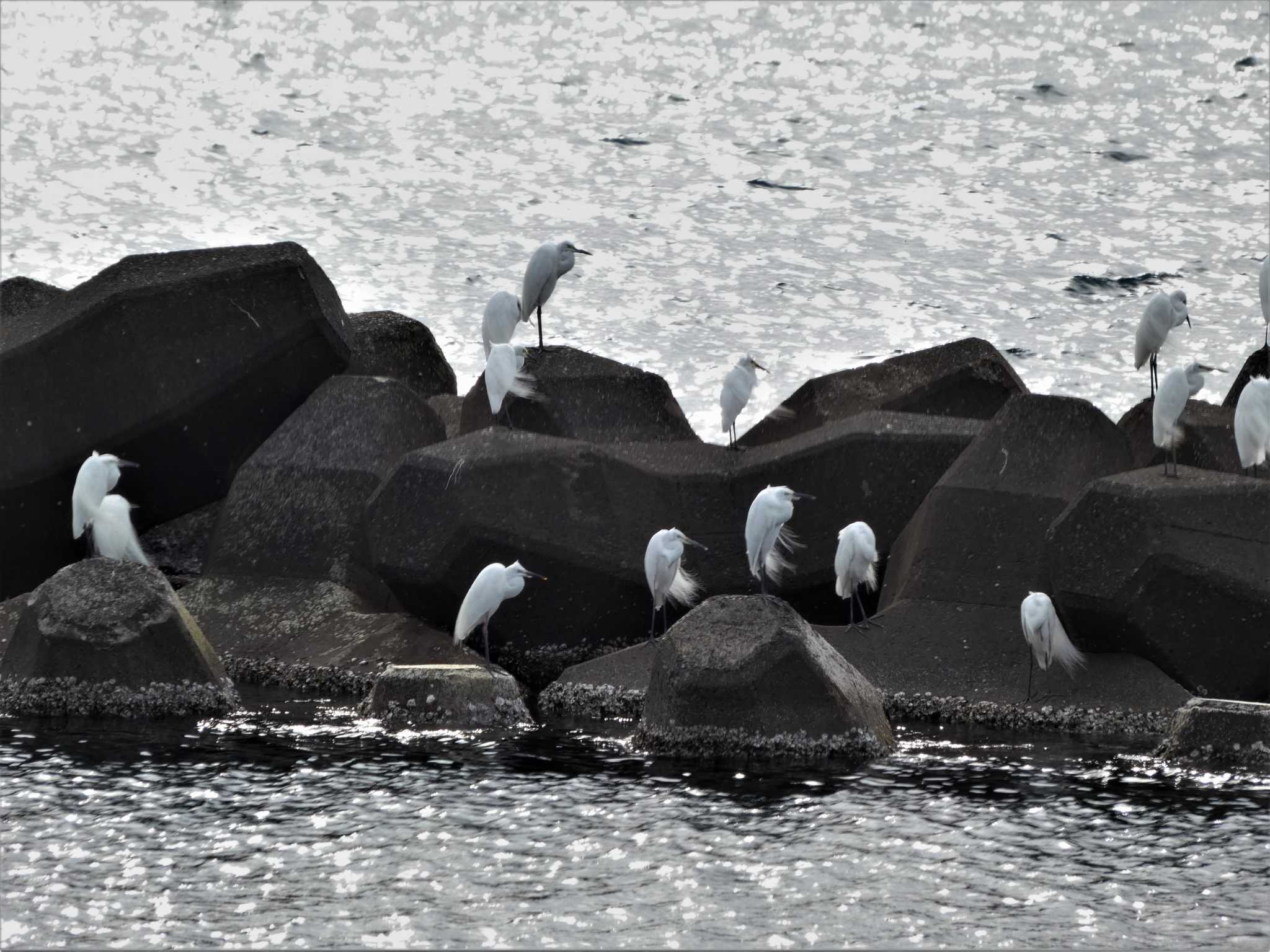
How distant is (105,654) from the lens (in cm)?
1012

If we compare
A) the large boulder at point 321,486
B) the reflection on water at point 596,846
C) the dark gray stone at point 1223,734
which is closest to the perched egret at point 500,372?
the large boulder at point 321,486

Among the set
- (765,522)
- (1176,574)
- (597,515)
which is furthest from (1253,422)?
(597,515)

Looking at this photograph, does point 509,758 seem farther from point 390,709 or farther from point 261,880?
point 261,880

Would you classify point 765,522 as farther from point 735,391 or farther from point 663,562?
point 735,391

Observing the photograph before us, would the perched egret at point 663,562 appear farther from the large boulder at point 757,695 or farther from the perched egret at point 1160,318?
the perched egret at point 1160,318

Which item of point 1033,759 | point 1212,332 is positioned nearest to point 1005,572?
point 1033,759

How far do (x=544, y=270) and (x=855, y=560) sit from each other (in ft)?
14.7

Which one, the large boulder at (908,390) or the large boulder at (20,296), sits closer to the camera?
the large boulder at (908,390)

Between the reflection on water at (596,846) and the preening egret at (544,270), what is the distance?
5.84m

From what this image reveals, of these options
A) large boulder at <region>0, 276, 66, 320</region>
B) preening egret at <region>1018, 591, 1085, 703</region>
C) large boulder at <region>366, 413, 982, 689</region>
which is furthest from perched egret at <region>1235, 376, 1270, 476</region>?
large boulder at <region>0, 276, 66, 320</region>

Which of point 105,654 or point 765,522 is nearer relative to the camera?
point 105,654

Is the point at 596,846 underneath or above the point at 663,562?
underneath

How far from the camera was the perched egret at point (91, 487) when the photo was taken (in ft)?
39.3

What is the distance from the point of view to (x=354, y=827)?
25.5 feet
